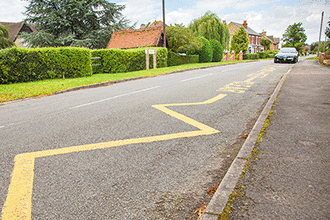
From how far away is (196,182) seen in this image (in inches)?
111

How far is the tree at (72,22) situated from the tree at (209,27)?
529 inches

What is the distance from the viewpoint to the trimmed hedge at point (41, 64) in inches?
519

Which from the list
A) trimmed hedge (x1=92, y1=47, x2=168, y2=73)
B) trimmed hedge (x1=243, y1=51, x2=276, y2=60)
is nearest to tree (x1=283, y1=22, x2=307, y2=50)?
trimmed hedge (x1=243, y1=51, x2=276, y2=60)

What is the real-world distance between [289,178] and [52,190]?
261cm

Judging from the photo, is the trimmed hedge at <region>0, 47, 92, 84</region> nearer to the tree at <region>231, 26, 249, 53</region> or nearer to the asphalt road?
the asphalt road

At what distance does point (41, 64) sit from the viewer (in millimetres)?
14602

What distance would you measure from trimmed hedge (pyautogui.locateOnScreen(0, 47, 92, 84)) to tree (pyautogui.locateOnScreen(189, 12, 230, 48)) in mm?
29016

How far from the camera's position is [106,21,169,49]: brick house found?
33.6 meters

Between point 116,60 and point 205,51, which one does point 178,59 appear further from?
point 116,60

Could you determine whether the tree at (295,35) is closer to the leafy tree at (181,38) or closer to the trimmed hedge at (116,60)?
the leafy tree at (181,38)

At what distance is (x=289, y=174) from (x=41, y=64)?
1504cm

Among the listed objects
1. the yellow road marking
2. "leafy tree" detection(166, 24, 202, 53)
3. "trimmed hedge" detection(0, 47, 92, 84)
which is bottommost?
the yellow road marking

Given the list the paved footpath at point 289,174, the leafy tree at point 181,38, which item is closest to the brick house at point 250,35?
the leafy tree at point 181,38

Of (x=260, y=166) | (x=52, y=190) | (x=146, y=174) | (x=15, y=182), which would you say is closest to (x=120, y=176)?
(x=146, y=174)
